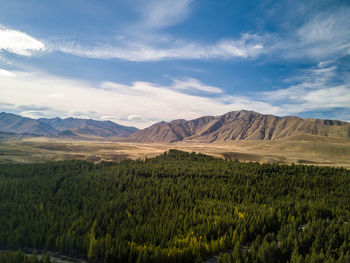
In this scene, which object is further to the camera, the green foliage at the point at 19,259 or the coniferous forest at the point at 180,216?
the coniferous forest at the point at 180,216

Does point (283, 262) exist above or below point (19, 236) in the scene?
above

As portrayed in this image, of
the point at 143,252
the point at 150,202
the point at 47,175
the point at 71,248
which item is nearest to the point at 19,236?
the point at 71,248

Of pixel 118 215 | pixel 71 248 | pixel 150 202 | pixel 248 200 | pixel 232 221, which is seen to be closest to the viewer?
pixel 71 248

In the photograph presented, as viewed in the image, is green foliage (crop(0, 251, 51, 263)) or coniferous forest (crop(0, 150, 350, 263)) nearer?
green foliage (crop(0, 251, 51, 263))

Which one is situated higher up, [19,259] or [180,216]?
[180,216]

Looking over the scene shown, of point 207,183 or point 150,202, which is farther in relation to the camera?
point 207,183

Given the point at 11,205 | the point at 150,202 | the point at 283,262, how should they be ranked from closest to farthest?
the point at 283,262 < the point at 11,205 < the point at 150,202

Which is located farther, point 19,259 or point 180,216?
point 180,216

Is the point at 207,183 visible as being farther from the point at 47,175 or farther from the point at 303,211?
the point at 47,175
